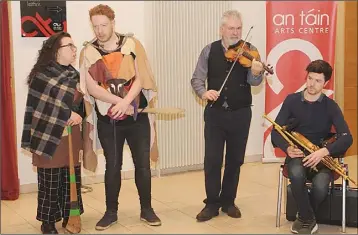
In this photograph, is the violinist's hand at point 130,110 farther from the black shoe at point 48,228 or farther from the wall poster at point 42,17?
the wall poster at point 42,17

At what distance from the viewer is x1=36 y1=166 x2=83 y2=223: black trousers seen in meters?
3.16

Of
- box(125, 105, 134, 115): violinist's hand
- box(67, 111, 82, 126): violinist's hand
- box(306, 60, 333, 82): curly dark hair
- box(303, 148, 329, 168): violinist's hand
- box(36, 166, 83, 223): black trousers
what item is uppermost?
box(306, 60, 333, 82): curly dark hair

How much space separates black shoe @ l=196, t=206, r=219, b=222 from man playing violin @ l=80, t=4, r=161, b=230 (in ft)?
1.37

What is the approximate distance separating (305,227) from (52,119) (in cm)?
169

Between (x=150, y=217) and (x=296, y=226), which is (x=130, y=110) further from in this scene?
(x=296, y=226)

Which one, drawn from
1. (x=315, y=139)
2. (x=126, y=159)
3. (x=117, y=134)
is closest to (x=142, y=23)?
(x=126, y=159)

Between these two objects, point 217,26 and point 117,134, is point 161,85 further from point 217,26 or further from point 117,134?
point 117,134

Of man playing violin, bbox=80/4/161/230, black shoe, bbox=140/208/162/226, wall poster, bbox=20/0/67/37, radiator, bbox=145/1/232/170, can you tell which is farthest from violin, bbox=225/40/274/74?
wall poster, bbox=20/0/67/37

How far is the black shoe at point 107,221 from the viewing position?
3.30 metres

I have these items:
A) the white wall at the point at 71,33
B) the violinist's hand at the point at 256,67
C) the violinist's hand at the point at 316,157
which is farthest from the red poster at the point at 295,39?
the violinist's hand at the point at 316,157

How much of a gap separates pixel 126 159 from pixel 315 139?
207cm

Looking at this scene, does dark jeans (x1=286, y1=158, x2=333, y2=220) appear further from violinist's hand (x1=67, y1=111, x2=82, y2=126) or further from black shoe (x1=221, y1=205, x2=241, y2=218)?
violinist's hand (x1=67, y1=111, x2=82, y2=126)

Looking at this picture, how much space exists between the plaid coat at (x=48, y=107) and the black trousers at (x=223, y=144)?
3.09ft

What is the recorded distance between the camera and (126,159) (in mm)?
4766
